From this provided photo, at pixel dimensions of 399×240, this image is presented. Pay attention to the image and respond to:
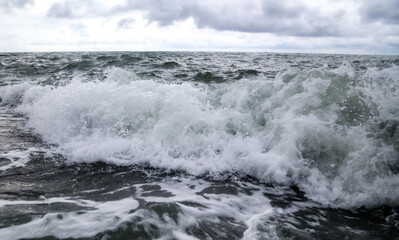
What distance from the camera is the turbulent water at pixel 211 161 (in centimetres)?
296

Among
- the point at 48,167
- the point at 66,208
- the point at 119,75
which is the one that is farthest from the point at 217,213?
the point at 119,75

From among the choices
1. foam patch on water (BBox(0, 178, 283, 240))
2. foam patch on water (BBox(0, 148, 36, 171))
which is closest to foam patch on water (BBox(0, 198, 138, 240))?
foam patch on water (BBox(0, 178, 283, 240))

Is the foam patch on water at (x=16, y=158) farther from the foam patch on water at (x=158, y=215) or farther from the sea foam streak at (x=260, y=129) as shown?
the foam patch on water at (x=158, y=215)

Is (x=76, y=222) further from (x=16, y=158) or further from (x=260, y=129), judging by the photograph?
(x=260, y=129)

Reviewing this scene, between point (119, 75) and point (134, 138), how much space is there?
3.25 m

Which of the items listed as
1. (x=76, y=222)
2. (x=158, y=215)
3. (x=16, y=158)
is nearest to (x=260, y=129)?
(x=158, y=215)

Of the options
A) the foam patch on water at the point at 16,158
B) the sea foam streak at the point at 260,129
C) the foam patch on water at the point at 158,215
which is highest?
the sea foam streak at the point at 260,129

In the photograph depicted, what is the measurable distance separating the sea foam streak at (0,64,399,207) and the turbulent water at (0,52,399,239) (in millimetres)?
20

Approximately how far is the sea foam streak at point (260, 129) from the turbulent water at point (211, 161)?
0.02 metres

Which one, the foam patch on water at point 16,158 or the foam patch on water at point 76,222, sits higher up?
the foam patch on water at point 16,158

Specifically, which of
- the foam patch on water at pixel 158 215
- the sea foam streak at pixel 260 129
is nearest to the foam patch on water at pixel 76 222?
the foam patch on water at pixel 158 215

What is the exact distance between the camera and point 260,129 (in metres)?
5.30

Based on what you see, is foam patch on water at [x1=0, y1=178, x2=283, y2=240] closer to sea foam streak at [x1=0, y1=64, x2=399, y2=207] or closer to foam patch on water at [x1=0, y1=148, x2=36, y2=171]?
sea foam streak at [x1=0, y1=64, x2=399, y2=207]

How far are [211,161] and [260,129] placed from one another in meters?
1.24
